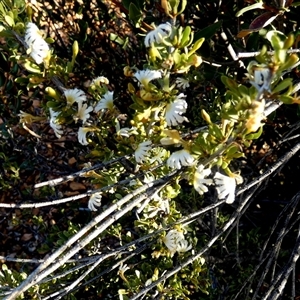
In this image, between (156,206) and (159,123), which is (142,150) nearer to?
(159,123)

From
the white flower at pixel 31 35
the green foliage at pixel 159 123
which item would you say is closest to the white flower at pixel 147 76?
the green foliage at pixel 159 123

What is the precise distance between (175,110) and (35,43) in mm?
330

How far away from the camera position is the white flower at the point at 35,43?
1130 mm

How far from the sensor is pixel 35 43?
113cm

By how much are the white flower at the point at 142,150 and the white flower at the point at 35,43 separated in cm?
28

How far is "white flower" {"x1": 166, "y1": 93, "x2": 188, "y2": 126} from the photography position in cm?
105

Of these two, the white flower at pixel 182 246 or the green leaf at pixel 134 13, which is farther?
the white flower at pixel 182 246

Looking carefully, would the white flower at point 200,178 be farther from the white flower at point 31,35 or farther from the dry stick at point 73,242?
the white flower at point 31,35

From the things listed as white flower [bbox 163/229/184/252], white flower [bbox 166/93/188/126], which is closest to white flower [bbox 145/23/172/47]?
white flower [bbox 166/93/188/126]

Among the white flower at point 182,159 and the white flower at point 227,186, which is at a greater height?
the white flower at point 182,159

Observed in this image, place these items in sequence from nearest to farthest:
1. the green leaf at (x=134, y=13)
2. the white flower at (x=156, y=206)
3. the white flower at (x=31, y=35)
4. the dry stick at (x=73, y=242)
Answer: the dry stick at (x=73, y=242) → the white flower at (x=31, y=35) → the green leaf at (x=134, y=13) → the white flower at (x=156, y=206)

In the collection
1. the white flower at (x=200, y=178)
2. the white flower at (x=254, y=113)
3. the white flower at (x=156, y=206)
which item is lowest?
the white flower at (x=156, y=206)

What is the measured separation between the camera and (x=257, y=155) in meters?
2.33

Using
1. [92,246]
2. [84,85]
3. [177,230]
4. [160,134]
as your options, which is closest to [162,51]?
[160,134]
